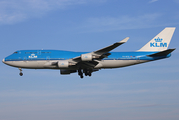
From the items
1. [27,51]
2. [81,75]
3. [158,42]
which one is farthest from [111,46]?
[27,51]

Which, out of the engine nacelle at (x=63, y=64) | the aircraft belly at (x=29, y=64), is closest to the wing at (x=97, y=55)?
the engine nacelle at (x=63, y=64)

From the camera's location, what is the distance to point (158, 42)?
4234 centimetres

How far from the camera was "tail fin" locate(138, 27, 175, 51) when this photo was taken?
4205 centimetres

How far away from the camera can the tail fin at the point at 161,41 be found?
4205cm

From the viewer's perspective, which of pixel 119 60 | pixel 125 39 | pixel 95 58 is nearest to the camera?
pixel 125 39

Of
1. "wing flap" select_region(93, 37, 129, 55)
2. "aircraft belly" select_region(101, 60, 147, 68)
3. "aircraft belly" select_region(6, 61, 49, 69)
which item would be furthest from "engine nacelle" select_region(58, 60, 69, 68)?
"aircraft belly" select_region(101, 60, 147, 68)

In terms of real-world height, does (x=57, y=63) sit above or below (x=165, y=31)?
below

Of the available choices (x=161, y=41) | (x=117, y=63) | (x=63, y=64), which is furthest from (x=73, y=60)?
(x=161, y=41)

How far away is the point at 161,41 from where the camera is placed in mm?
42312

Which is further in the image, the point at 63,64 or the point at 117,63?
the point at 117,63

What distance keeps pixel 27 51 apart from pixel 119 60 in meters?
14.3

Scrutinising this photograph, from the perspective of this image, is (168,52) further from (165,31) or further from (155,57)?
(165,31)

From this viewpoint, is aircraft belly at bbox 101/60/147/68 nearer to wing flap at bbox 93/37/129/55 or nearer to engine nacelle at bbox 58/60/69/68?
wing flap at bbox 93/37/129/55

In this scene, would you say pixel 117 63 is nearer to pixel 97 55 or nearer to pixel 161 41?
pixel 97 55
